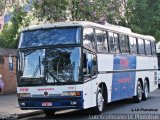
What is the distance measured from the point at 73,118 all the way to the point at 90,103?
750mm

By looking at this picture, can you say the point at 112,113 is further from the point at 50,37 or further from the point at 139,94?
the point at 139,94

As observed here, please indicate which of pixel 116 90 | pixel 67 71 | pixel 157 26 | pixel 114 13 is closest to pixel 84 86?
pixel 67 71

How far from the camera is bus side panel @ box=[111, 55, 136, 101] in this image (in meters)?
18.6

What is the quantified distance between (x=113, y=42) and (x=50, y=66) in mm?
4046

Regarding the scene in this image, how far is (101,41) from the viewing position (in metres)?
17.2

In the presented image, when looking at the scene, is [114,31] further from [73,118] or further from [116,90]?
[73,118]

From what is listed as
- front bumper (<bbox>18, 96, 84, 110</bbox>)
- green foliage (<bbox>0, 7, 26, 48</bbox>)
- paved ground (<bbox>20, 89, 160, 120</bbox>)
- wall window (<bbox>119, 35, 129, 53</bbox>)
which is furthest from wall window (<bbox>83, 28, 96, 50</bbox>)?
green foliage (<bbox>0, 7, 26, 48</bbox>)

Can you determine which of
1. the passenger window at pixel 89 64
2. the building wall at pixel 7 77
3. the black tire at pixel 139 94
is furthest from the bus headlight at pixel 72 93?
the building wall at pixel 7 77

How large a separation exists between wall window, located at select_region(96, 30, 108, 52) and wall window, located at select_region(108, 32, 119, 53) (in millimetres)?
515

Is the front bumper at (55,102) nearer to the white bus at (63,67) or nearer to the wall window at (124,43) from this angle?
the white bus at (63,67)

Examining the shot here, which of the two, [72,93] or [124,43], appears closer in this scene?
[72,93]

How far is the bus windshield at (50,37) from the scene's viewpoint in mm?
15453

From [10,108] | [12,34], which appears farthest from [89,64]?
[12,34]

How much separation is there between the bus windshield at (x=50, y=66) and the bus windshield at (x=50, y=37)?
26 cm
